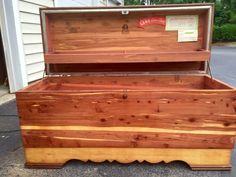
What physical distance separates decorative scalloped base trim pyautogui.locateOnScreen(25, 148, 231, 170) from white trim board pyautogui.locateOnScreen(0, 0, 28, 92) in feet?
6.17

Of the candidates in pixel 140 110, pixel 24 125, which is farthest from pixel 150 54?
pixel 24 125

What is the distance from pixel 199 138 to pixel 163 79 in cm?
68

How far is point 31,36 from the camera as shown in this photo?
11.5 feet

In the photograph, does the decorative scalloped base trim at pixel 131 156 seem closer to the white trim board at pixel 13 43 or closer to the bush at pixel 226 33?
the white trim board at pixel 13 43

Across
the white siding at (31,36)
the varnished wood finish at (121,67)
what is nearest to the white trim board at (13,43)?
the white siding at (31,36)

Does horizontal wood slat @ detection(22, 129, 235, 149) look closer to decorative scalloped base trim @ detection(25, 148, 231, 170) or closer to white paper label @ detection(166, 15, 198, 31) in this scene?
decorative scalloped base trim @ detection(25, 148, 231, 170)

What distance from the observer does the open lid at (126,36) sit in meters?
1.84

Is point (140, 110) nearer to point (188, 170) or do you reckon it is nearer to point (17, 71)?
point (188, 170)

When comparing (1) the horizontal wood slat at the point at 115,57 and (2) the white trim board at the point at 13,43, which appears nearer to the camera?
(1) the horizontal wood slat at the point at 115,57

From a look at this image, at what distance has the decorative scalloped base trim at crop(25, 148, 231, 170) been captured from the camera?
1.55 metres

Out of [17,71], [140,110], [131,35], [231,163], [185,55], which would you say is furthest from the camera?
[17,71]

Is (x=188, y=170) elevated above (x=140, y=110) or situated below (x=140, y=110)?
below

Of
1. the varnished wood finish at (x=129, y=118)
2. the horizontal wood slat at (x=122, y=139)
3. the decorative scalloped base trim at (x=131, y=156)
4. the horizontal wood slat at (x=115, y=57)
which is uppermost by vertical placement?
the horizontal wood slat at (x=115, y=57)

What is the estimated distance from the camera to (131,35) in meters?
2.00
